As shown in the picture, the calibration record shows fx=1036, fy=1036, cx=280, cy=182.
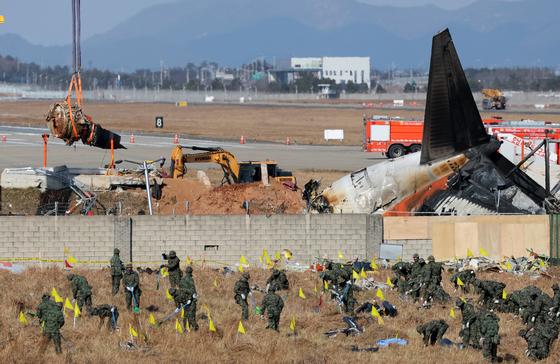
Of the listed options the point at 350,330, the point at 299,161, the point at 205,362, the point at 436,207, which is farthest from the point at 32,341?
the point at 299,161

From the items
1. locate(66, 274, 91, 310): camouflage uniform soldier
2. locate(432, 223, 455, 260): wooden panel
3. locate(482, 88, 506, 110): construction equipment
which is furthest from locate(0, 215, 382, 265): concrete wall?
locate(482, 88, 506, 110): construction equipment

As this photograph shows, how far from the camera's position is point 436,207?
121 ft

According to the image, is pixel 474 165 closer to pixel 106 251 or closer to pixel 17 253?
pixel 106 251

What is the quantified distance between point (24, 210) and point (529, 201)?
19667mm

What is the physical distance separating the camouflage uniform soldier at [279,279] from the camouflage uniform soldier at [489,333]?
7107 millimetres

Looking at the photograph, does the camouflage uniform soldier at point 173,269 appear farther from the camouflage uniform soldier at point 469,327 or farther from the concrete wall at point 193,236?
the camouflage uniform soldier at point 469,327

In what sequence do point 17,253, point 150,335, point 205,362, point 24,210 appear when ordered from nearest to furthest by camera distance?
point 205,362, point 150,335, point 17,253, point 24,210

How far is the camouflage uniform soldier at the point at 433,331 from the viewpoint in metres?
24.4

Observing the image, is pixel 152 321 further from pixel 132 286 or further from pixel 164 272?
pixel 164 272

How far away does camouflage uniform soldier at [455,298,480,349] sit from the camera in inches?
945

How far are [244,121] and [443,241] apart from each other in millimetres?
87791

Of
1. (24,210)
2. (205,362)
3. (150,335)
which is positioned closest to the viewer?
(205,362)

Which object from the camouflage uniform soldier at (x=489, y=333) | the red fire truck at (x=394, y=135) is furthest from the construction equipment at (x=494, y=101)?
the camouflage uniform soldier at (x=489, y=333)

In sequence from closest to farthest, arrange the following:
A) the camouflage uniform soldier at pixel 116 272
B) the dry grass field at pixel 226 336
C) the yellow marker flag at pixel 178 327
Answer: the dry grass field at pixel 226 336, the yellow marker flag at pixel 178 327, the camouflage uniform soldier at pixel 116 272
